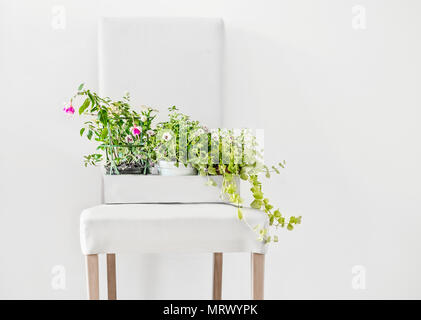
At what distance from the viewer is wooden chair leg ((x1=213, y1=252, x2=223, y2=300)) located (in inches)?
59.8

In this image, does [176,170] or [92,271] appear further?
[176,170]

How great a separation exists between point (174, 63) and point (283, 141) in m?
0.45

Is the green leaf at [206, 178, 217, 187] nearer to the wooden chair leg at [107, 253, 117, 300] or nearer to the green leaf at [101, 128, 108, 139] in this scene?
the green leaf at [101, 128, 108, 139]

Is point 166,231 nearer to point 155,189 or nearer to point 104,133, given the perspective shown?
point 155,189

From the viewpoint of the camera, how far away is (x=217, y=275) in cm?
153

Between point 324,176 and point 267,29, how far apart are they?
20.7 inches

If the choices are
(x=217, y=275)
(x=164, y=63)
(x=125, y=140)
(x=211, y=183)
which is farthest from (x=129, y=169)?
(x=217, y=275)

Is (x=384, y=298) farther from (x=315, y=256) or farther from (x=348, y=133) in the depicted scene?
(x=348, y=133)

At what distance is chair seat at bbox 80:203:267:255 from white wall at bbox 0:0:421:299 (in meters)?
0.50

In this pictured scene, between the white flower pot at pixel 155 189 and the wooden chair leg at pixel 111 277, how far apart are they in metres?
0.35

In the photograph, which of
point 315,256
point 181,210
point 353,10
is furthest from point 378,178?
point 181,210

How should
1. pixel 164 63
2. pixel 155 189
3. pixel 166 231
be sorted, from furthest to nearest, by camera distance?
1. pixel 164 63
2. pixel 155 189
3. pixel 166 231

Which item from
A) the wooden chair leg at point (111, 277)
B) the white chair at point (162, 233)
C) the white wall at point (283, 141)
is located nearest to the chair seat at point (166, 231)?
the white chair at point (162, 233)

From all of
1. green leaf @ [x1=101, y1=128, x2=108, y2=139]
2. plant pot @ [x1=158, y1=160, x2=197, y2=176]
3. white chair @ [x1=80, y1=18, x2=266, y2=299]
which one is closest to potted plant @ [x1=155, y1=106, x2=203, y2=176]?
plant pot @ [x1=158, y1=160, x2=197, y2=176]
